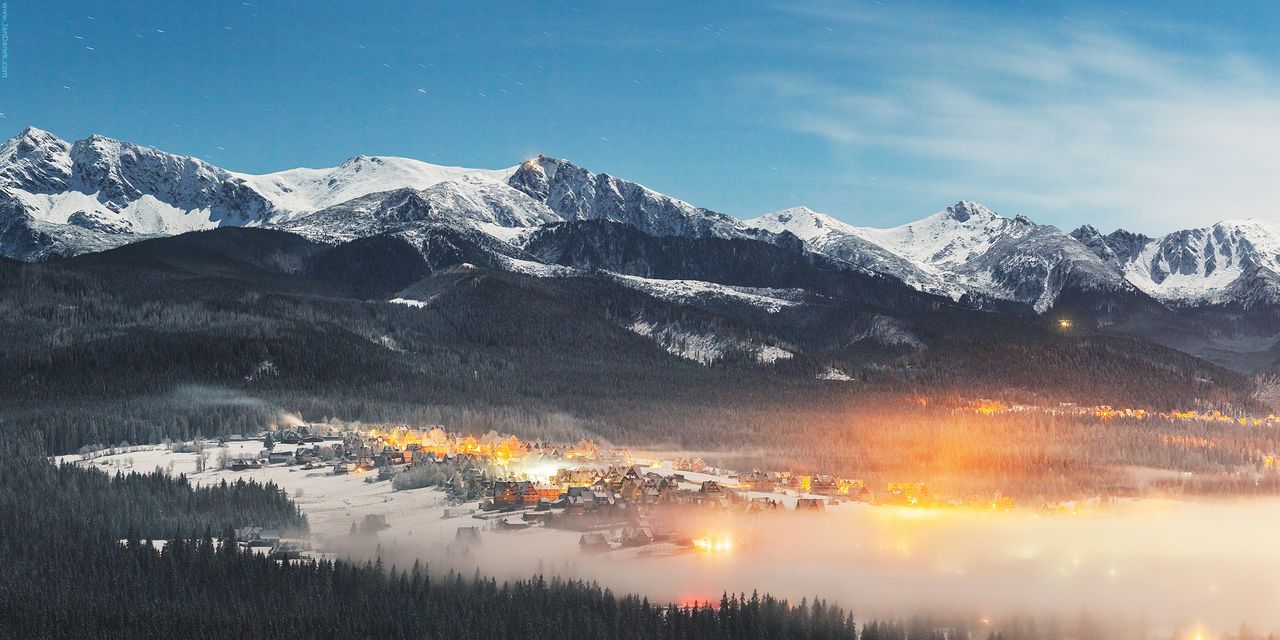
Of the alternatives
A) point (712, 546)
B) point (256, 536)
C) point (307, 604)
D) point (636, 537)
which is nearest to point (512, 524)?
point (636, 537)

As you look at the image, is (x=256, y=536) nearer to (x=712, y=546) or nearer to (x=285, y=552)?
(x=285, y=552)

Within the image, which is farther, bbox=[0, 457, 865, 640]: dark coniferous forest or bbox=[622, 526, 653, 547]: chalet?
bbox=[622, 526, 653, 547]: chalet

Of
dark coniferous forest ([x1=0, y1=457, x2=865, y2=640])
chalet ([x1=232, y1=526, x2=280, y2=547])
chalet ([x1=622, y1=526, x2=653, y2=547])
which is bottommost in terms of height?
dark coniferous forest ([x1=0, y1=457, x2=865, y2=640])

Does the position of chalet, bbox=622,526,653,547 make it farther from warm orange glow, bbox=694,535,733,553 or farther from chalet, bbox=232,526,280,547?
chalet, bbox=232,526,280,547

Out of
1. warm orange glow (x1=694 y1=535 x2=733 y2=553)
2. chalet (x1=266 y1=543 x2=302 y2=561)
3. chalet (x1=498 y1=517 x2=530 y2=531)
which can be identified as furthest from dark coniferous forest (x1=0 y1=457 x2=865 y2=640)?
chalet (x1=498 y1=517 x2=530 y2=531)

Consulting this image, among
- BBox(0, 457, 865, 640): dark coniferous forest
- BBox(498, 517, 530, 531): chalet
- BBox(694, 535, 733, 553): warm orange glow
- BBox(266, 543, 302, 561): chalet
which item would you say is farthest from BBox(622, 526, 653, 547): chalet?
BBox(266, 543, 302, 561): chalet

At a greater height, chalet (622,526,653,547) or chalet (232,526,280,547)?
chalet (232,526,280,547)

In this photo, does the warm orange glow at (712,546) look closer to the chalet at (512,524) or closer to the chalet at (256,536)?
the chalet at (512,524)

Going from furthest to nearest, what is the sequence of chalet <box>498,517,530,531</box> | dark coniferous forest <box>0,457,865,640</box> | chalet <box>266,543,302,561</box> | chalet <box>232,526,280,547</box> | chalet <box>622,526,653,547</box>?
chalet <box>498,517,530,531</box> → chalet <box>622,526,653,547</box> → chalet <box>232,526,280,547</box> → chalet <box>266,543,302,561</box> → dark coniferous forest <box>0,457,865,640</box>

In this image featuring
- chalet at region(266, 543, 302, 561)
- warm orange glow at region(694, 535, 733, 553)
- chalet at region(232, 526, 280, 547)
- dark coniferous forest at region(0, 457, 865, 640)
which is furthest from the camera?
warm orange glow at region(694, 535, 733, 553)

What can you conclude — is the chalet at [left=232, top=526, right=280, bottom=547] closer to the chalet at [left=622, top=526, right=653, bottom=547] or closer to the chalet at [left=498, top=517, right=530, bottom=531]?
the chalet at [left=498, top=517, right=530, bottom=531]

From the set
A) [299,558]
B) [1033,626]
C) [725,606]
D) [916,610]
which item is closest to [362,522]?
[299,558]
